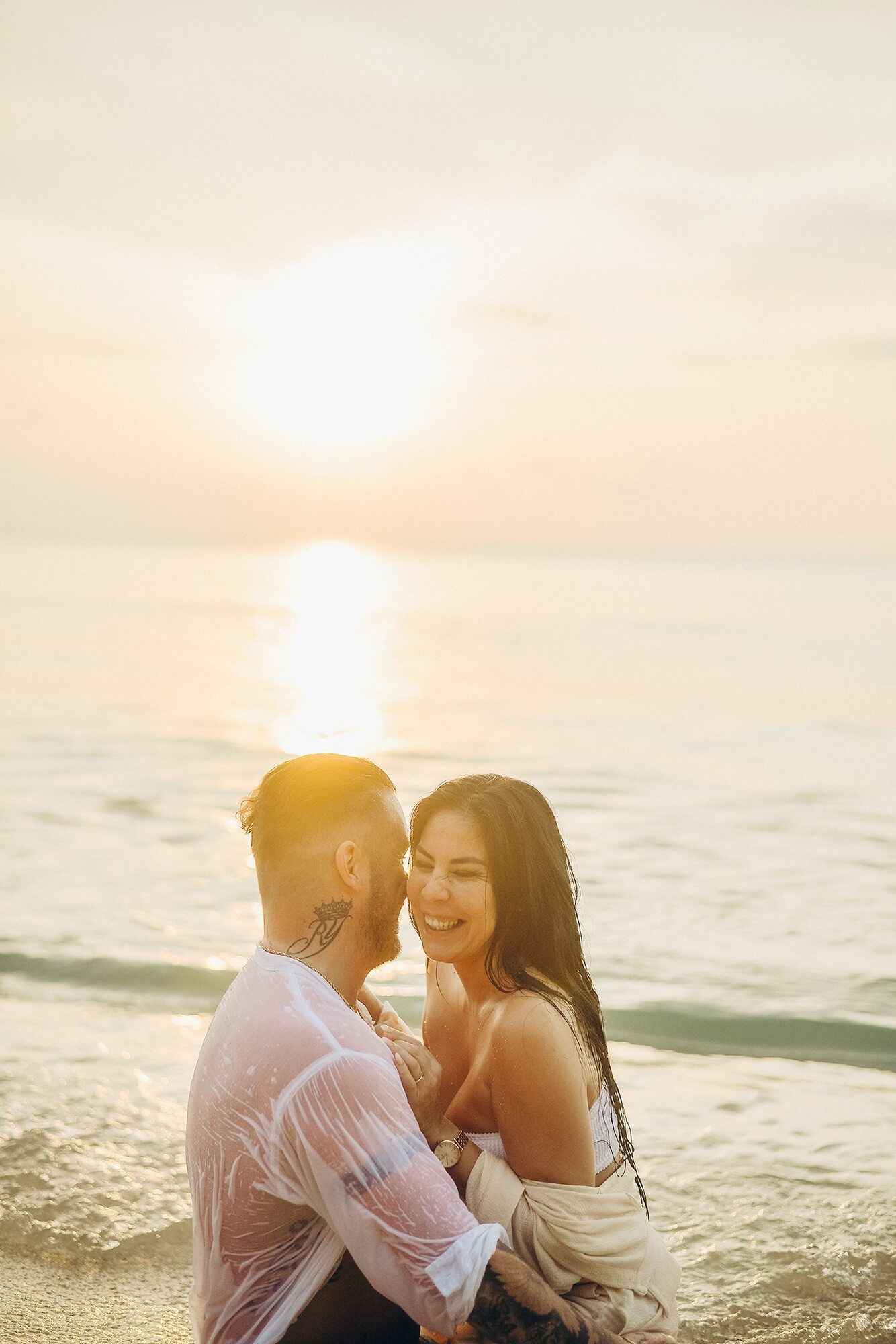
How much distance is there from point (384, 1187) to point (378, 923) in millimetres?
728

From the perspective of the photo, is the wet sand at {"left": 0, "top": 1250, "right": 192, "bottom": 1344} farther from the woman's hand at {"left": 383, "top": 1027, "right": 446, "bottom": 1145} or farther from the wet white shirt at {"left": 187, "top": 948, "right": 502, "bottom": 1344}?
the woman's hand at {"left": 383, "top": 1027, "right": 446, "bottom": 1145}

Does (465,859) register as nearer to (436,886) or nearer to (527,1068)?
(436,886)

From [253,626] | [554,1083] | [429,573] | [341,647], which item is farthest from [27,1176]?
[429,573]

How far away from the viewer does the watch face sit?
378 cm

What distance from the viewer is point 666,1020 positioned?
9.03 meters

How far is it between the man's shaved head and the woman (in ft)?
2.02

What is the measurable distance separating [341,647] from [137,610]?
1767 centimetres

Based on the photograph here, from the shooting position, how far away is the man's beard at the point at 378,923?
11.5 ft

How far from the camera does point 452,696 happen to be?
30656 mm

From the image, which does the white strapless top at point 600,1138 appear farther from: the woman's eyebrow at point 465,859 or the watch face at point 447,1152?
the woman's eyebrow at point 465,859

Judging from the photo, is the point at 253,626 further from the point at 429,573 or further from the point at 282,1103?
the point at 429,573

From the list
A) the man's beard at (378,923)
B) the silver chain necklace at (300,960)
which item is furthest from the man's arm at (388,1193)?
the man's beard at (378,923)

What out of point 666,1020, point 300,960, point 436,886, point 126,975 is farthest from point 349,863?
point 126,975

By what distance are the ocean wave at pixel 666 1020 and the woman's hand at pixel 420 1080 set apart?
16.2 feet
